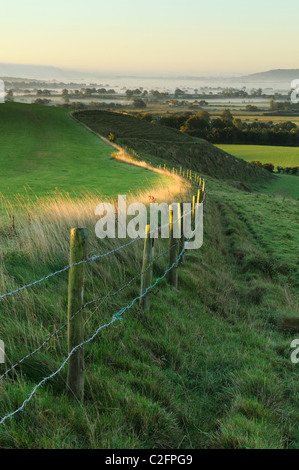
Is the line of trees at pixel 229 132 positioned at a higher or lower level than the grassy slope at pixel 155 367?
higher

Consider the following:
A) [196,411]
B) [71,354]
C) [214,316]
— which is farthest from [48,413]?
[214,316]

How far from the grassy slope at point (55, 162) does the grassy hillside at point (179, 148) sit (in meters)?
14.7

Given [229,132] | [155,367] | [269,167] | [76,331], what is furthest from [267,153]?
[76,331]

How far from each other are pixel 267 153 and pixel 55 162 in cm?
9350

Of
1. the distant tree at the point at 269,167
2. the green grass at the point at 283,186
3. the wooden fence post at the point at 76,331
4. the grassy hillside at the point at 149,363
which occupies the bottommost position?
the green grass at the point at 283,186

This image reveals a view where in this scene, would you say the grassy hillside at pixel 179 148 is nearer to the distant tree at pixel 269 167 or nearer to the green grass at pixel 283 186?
the green grass at pixel 283 186

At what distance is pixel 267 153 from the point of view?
116875 mm

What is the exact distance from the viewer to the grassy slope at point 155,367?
12.7ft

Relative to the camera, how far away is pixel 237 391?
16.8 feet

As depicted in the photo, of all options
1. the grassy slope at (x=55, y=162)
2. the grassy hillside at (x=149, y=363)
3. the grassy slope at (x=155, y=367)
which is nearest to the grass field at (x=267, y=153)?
the grassy slope at (x=55, y=162)

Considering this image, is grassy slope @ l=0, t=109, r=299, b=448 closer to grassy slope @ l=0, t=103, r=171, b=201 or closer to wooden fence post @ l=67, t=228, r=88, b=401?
wooden fence post @ l=67, t=228, r=88, b=401

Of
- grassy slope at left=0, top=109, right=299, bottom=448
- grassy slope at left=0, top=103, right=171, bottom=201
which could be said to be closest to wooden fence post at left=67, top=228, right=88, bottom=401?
grassy slope at left=0, top=109, right=299, bottom=448

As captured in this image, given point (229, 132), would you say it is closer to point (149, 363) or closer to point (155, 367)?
point (149, 363)

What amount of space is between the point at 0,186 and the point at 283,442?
18877 millimetres
